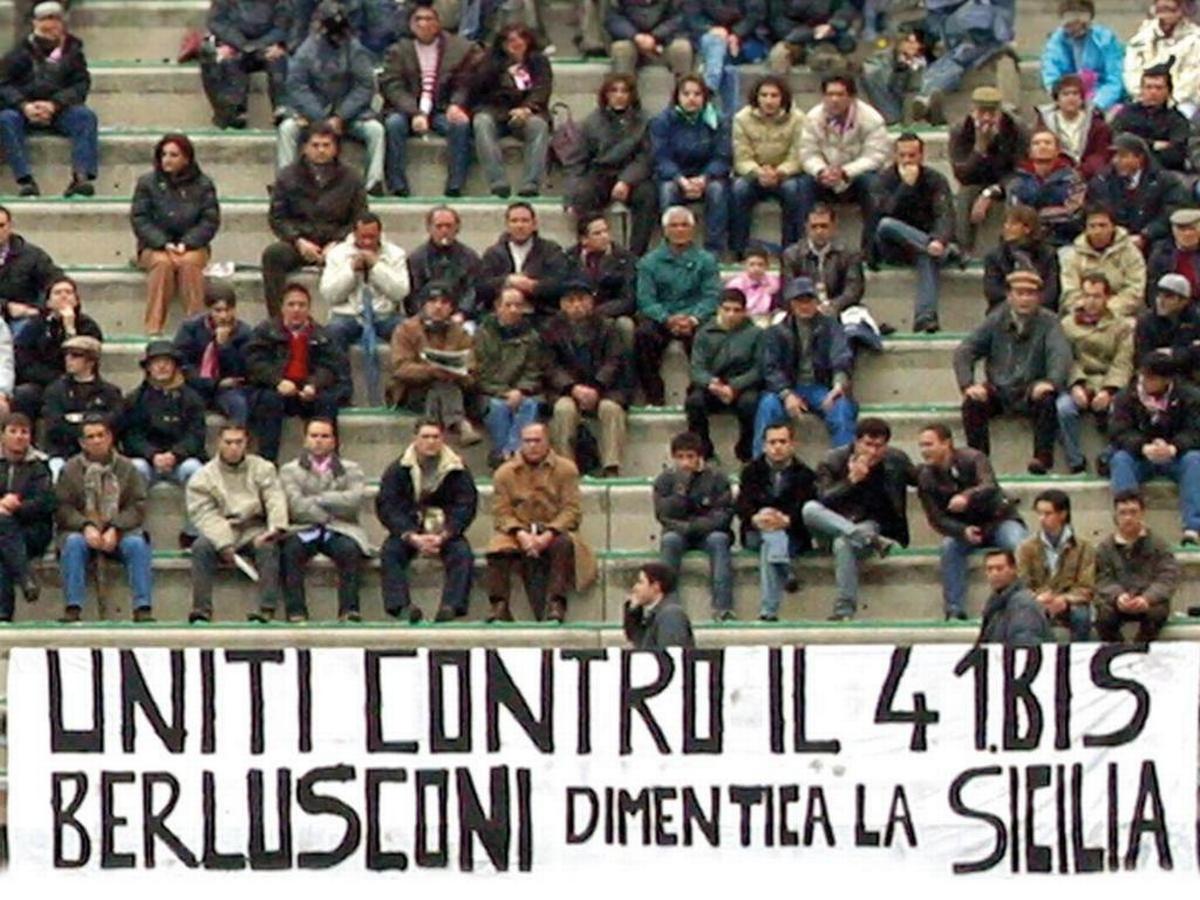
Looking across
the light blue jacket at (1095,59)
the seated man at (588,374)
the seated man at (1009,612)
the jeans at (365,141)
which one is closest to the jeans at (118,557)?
the seated man at (588,374)

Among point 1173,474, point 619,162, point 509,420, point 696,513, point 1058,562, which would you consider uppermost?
point 619,162

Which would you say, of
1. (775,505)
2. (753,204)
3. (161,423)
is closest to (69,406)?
(161,423)

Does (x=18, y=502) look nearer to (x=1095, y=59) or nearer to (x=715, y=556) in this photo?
(x=715, y=556)

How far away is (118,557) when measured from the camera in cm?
2508

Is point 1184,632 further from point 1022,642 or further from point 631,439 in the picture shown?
point 631,439

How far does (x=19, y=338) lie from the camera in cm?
2603

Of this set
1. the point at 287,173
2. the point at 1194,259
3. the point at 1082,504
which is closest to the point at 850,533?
the point at 1082,504

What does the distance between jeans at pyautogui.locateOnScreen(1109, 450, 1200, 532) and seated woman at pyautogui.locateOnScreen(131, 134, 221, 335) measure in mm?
6263

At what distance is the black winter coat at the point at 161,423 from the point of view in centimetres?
2559

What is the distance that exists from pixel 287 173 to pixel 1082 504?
230 inches

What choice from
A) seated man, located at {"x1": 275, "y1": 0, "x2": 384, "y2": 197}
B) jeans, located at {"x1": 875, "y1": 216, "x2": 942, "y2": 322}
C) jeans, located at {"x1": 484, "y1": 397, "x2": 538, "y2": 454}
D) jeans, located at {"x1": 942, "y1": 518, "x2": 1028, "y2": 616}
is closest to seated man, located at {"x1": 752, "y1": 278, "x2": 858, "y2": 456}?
jeans, located at {"x1": 875, "y1": 216, "x2": 942, "y2": 322}

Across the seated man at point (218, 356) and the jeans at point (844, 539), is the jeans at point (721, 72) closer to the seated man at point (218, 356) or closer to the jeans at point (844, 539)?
the seated man at point (218, 356)

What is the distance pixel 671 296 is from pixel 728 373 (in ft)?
2.79

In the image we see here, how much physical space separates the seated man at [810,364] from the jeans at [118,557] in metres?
3.92
